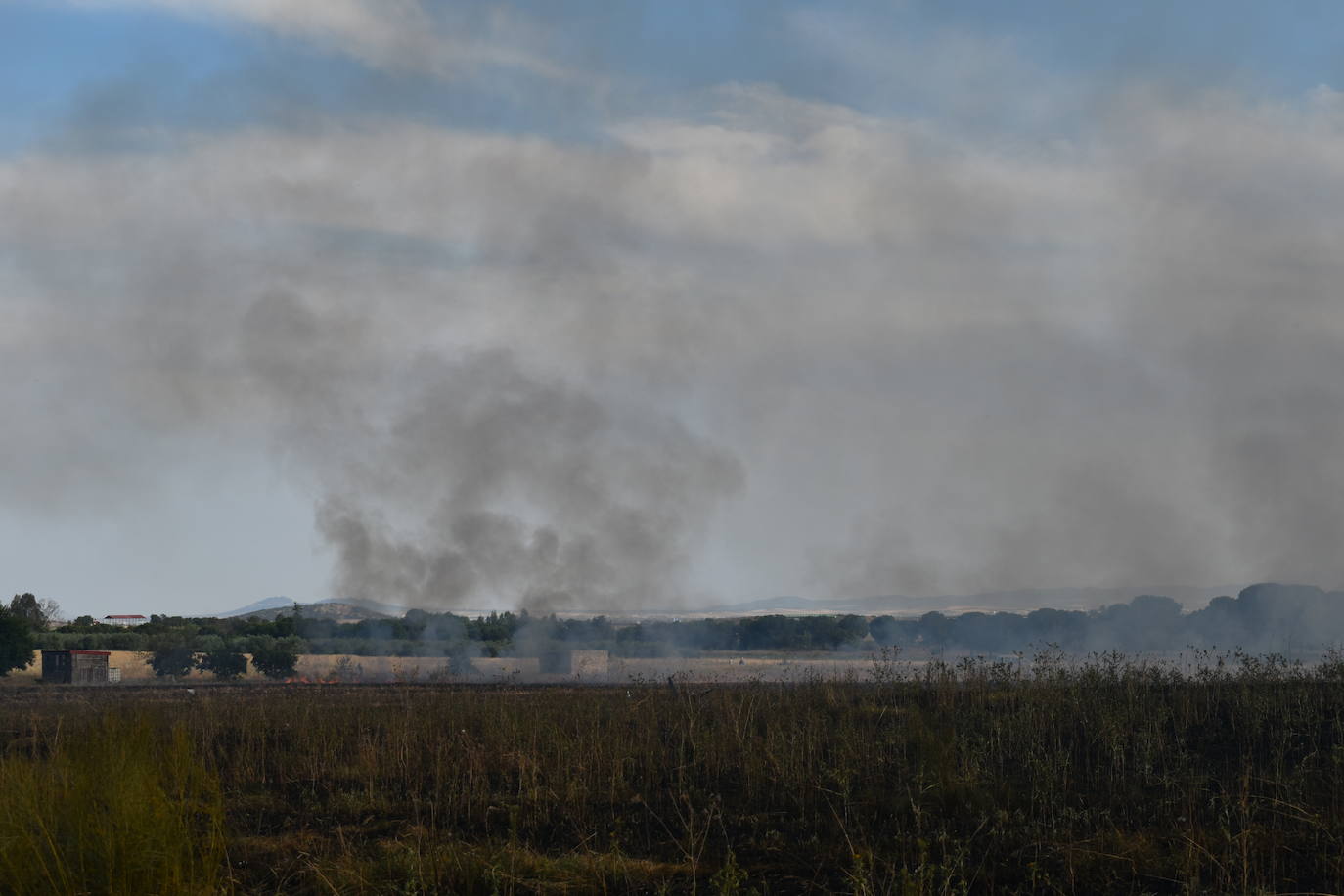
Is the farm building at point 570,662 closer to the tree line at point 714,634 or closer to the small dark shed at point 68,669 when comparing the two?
the tree line at point 714,634

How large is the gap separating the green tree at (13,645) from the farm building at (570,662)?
→ 2117cm

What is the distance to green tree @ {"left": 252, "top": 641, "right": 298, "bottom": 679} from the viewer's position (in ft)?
152

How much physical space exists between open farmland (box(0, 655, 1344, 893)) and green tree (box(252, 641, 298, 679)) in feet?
85.4

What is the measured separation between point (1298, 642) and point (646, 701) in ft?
108

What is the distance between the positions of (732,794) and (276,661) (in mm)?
37120

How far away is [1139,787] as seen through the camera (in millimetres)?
12844

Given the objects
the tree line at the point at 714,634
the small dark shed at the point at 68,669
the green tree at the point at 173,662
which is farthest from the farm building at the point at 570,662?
the small dark shed at the point at 68,669

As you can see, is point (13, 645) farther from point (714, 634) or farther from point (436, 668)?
point (714, 634)

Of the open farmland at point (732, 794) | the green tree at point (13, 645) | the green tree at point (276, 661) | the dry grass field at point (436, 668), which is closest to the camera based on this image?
the open farmland at point (732, 794)

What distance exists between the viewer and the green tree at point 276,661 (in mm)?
46281

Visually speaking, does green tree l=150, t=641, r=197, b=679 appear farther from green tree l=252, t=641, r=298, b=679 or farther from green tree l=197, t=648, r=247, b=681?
green tree l=252, t=641, r=298, b=679

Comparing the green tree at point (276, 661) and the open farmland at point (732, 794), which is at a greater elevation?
the open farmland at point (732, 794)

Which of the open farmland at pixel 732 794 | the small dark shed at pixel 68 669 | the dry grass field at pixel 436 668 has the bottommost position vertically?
the dry grass field at pixel 436 668

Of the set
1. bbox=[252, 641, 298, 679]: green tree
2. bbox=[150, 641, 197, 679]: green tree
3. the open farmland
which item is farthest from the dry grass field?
the open farmland
